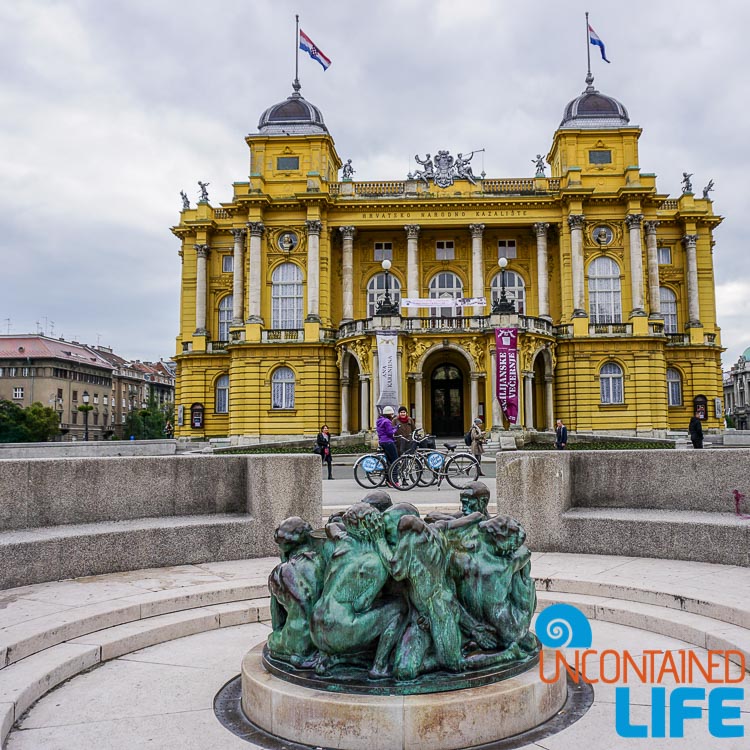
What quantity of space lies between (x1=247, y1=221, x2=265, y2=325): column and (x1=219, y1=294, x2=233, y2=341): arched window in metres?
4.85

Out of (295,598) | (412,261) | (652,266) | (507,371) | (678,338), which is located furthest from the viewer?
(678,338)

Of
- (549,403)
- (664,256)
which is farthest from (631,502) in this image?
(664,256)

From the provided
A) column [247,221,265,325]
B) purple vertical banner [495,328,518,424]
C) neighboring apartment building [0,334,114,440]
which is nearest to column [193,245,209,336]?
column [247,221,265,325]

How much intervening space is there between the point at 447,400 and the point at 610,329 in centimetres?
1091

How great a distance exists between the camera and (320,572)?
463cm

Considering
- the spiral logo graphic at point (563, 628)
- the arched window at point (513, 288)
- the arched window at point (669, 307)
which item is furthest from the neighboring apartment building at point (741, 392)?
the spiral logo graphic at point (563, 628)

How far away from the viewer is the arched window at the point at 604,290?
4481 cm

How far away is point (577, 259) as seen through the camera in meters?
43.7

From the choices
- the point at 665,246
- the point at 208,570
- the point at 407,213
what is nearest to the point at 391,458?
the point at 208,570

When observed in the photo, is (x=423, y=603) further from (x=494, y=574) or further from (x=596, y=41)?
(x=596, y=41)

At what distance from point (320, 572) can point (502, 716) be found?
55.6 inches

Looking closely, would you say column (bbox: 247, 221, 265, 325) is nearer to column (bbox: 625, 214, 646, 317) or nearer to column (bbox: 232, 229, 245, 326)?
column (bbox: 232, 229, 245, 326)

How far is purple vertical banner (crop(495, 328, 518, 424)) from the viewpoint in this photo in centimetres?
3694

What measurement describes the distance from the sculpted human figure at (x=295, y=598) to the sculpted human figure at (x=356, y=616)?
12cm
